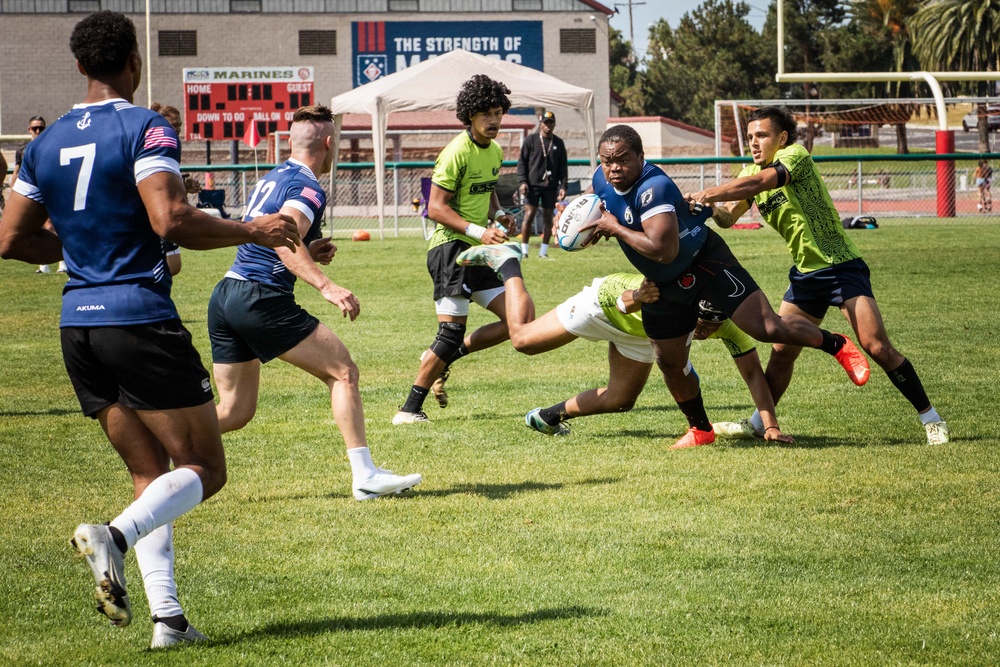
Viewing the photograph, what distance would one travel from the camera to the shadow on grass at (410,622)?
14.0 feet

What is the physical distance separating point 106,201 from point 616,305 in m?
3.69

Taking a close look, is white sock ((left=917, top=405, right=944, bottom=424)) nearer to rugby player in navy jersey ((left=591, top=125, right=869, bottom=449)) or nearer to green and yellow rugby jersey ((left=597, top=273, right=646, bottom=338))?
rugby player in navy jersey ((left=591, top=125, right=869, bottom=449))

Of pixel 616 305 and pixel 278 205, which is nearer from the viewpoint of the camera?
pixel 278 205

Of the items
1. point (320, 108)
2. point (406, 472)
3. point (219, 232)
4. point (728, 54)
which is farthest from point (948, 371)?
point (728, 54)

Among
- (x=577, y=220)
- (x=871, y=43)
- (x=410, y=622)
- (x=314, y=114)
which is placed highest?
(x=871, y=43)

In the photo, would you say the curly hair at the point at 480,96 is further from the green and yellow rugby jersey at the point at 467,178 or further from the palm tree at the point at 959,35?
the palm tree at the point at 959,35

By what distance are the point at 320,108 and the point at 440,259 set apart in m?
2.38

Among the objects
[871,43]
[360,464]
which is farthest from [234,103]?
[871,43]

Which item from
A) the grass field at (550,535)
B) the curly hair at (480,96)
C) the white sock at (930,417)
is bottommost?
the grass field at (550,535)

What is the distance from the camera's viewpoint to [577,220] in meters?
6.91

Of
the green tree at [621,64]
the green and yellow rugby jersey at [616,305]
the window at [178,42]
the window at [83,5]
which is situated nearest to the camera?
the green and yellow rugby jersey at [616,305]

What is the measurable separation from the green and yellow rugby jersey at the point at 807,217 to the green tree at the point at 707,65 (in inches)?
2547

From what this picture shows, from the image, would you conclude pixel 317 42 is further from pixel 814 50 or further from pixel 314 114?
pixel 314 114

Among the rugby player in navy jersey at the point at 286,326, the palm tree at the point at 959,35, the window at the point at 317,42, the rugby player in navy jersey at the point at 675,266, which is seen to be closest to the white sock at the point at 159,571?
the rugby player in navy jersey at the point at 286,326
